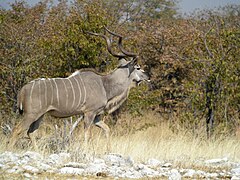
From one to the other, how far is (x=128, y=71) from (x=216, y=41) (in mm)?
1650

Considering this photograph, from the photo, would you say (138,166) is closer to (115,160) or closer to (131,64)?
(115,160)

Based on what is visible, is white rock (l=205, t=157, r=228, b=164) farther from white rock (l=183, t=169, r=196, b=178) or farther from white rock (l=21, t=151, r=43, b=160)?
white rock (l=21, t=151, r=43, b=160)

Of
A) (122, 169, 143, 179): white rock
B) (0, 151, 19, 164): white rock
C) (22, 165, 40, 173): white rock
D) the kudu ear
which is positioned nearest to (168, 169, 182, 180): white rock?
(122, 169, 143, 179): white rock

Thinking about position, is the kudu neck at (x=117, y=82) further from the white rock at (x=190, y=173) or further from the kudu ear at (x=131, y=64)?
the white rock at (x=190, y=173)

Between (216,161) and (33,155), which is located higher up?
(33,155)

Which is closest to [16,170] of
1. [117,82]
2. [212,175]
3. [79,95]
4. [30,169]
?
[30,169]

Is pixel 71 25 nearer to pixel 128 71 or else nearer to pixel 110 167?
pixel 128 71

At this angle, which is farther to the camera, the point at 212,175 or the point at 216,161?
the point at 216,161

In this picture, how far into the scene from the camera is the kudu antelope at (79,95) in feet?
23.5

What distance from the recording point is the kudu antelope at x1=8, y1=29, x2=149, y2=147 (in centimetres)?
718

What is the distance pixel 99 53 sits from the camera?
952cm

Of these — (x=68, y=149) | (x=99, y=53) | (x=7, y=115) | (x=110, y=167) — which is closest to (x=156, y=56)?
(x=99, y=53)

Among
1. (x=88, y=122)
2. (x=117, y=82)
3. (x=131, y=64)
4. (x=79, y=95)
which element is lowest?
(x=88, y=122)

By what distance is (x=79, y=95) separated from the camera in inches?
311
